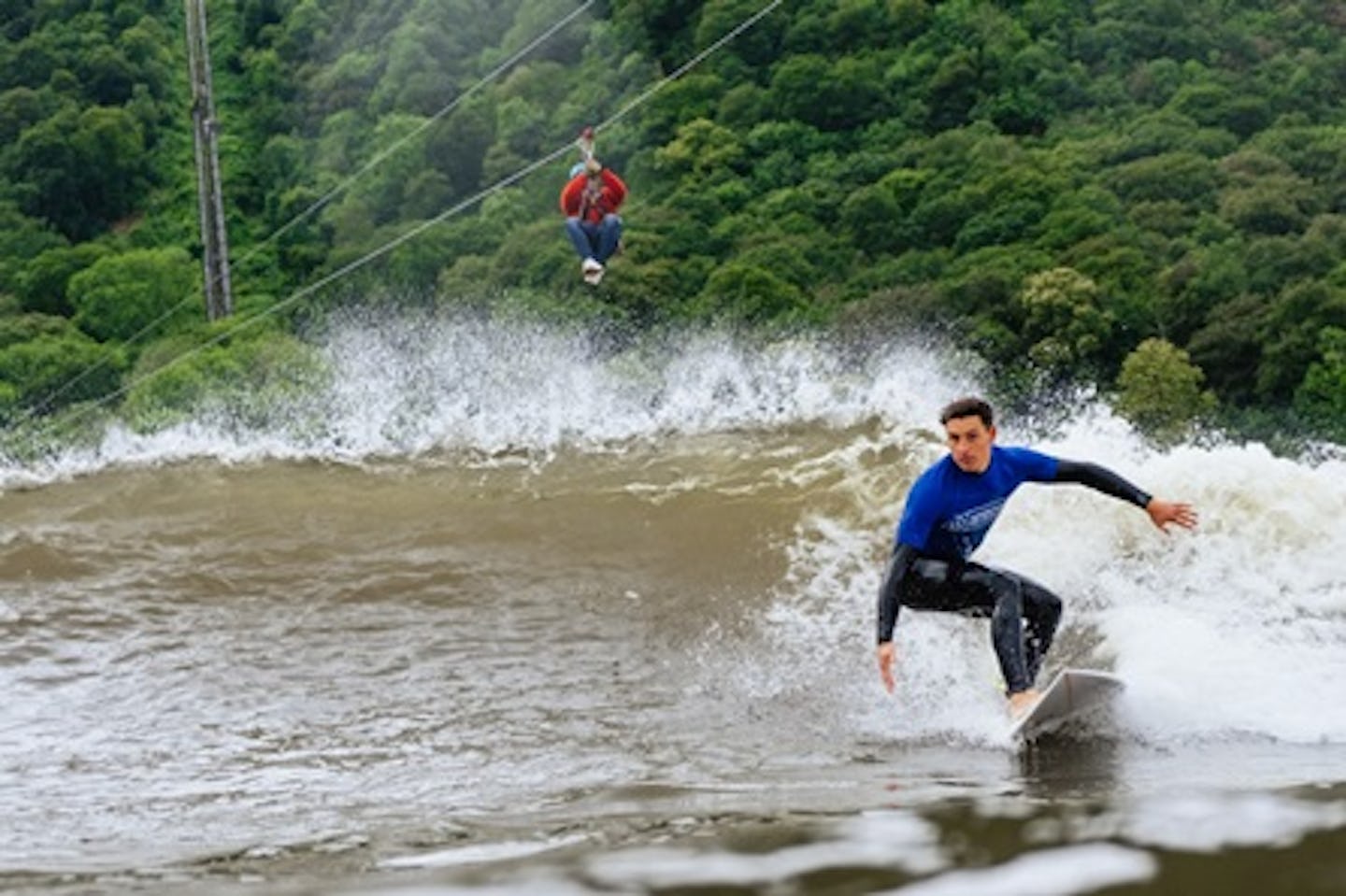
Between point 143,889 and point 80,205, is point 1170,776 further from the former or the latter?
point 80,205

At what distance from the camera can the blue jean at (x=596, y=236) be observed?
14.2m

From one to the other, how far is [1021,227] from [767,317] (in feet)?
17.5

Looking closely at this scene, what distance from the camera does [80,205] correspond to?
36031 mm

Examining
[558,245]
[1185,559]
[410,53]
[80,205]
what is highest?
[410,53]

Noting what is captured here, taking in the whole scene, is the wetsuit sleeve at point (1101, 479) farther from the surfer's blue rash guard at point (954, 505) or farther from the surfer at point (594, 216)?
the surfer at point (594, 216)

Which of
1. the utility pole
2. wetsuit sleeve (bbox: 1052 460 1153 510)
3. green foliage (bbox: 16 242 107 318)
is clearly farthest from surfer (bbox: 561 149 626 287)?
green foliage (bbox: 16 242 107 318)

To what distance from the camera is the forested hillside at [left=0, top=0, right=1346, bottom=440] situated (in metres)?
27.6

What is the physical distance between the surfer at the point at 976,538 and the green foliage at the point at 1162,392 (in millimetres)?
16926

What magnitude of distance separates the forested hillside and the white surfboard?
18.1 meters

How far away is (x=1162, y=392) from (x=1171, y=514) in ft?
60.4

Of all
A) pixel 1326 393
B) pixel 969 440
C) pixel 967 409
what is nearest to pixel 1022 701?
pixel 969 440

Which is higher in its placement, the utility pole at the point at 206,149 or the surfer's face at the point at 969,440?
the utility pole at the point at 206,149

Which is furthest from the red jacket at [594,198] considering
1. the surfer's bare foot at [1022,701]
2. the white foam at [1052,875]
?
the white foam at [1052,875]

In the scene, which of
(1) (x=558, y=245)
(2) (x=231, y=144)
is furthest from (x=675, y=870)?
(2) (x=231, y=144)
